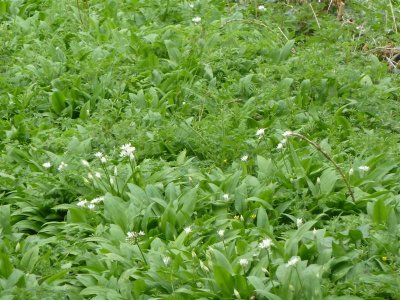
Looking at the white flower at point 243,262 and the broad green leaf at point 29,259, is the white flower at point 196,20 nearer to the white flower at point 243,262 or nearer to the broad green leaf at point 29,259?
the broad green leaf at point 29,259

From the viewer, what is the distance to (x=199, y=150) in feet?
20.0

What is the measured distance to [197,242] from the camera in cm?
488

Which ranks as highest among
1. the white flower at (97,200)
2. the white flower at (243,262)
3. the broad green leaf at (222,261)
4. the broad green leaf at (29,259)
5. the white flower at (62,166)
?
the white flower at (243,262)

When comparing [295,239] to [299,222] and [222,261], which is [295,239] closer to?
[299,222]

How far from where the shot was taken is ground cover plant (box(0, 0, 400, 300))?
14.8 ft

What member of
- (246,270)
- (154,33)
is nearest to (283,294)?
(246,270)

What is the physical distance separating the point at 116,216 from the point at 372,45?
3.60m

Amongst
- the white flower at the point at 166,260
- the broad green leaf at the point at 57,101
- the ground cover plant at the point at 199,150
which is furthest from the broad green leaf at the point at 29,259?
the broad green leaf at the point at 57,101

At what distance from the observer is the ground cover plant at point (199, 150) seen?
14.8ft

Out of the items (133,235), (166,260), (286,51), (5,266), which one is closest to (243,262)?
(166,260)

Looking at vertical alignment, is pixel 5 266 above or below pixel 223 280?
below

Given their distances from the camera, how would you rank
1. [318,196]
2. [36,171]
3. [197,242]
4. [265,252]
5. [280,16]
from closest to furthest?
[265,252] → [197,242] → [318,196] → [36,171] → [280,16]

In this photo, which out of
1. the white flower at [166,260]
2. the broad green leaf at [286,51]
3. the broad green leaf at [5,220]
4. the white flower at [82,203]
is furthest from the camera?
the broad green leaf at [286,51]

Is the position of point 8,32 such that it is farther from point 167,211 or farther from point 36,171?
point 167,211
